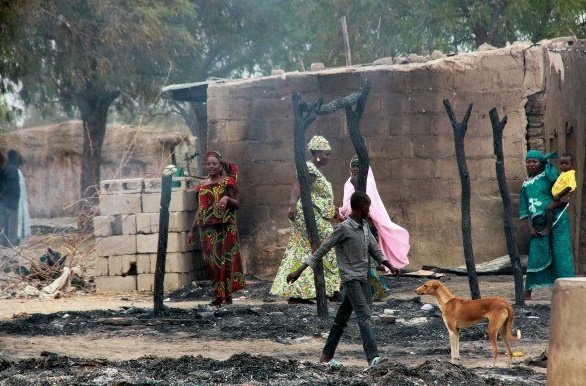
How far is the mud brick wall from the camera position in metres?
13.2

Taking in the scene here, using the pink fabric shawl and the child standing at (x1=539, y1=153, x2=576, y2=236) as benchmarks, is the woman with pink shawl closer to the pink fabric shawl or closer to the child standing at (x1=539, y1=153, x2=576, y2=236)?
the pink fabric shawl

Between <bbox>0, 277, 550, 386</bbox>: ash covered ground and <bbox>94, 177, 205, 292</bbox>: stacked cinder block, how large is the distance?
534 millimetres

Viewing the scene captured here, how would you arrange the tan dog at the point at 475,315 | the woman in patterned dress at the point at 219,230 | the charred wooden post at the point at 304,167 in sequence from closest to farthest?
the tan dog at the point at 475,315
the charred wooden post at the point at 304,167
the woman in patterned dress at the point at 219,230

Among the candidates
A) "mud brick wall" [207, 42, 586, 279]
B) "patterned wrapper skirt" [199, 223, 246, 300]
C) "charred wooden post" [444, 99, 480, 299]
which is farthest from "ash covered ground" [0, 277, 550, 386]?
"mud brick wall" [207, 42, 586, 279]

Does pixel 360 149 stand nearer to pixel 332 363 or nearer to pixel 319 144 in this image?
pixel 319 144

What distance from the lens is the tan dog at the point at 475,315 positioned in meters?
7.85

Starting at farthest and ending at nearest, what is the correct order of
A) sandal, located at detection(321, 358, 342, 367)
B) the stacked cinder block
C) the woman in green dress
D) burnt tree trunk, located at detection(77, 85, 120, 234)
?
burnt tree trunk, located at detection(77, 85, 120, 234) → the stacked cinder block → the woman in green dress → sandal, located at detection(321, 358, 342, 367)

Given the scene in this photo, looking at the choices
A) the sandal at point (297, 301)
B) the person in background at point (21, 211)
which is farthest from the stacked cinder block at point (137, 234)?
the person in background at point (21, 211)

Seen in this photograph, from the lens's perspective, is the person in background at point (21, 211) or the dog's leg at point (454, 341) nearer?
the dog's leg at point (454, 341)

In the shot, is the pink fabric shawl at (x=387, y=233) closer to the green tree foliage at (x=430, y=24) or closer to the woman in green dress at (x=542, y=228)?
the woman in green dress at (x=542, y=228)

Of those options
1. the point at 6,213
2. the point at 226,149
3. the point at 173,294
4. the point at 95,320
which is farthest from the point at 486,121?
the point at 6,213

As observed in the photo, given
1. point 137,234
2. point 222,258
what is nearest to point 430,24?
point 137,234

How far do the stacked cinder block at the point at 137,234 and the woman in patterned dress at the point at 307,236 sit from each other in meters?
2.18

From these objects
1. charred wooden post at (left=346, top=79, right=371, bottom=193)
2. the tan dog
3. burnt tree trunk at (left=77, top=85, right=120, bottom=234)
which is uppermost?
burnt tree trunk at (left=77, top=85, right=120, bottom=234)
